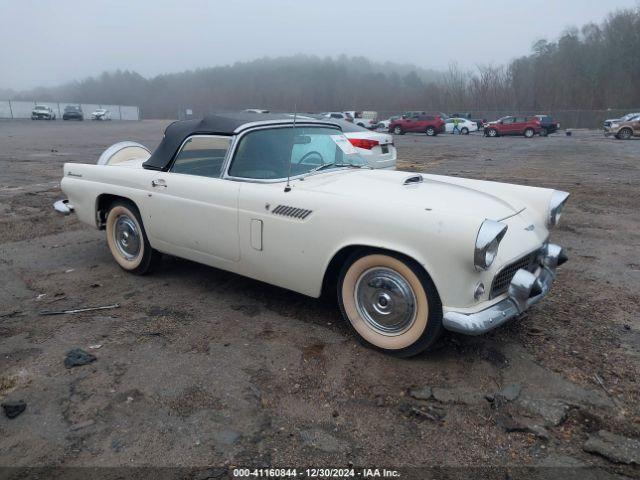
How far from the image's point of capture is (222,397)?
9.45 ft

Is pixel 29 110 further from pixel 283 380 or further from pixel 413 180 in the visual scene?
pixel 283 380

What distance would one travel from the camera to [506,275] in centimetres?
318

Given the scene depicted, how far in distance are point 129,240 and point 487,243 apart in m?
3.57

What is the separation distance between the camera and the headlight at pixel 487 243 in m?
2.83

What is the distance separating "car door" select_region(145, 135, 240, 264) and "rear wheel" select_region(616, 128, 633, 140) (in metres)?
32.4

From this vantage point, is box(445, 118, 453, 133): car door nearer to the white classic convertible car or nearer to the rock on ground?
the white classic convertible car

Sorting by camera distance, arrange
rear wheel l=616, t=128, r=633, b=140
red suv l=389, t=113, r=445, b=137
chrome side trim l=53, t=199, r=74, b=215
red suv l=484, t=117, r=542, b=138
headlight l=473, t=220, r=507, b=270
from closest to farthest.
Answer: headlight l=473, t=220, r=507, b=270
chrome side trim l=53, t=199, r=74, b=215
rear wheel l=616, t=128, r=633, b=140
red suv l=484, t=117, r=542, b=138
red suv l=389, t=113, r=445, b=137

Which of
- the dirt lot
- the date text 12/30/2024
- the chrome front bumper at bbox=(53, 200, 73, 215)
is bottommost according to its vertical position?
the date text 12/30/2024

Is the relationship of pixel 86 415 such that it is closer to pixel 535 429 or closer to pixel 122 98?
pixel 535 429

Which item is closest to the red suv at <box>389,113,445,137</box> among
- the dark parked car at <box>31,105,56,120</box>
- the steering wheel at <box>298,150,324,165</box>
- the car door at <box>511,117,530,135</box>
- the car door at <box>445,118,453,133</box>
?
the car door at <box>445,118,453,133</box>

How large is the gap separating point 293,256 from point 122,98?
386ft

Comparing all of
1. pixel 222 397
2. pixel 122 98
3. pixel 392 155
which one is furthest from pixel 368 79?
pixel 222 397

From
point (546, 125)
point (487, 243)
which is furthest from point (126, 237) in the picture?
point (546, 125)

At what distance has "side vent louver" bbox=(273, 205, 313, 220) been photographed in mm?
3504
